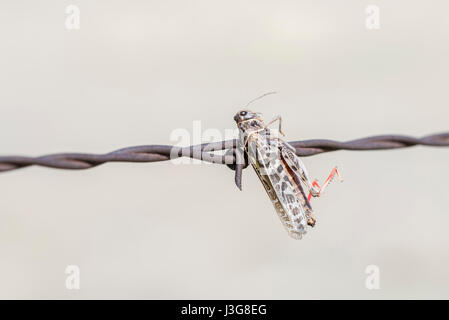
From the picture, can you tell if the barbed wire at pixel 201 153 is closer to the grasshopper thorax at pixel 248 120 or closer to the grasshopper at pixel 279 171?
the grasshopper at pixel 279 171

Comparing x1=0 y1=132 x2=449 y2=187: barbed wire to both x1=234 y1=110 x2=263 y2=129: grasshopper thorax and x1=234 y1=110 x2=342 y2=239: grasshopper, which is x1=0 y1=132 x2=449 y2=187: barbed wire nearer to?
x1=234 y1=110 x2=342 y2=239: grasshopper

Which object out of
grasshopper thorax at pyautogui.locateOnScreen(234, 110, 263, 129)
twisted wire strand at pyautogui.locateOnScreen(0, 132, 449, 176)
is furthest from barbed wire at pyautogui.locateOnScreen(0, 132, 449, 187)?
grasshopper thorax at pyautogui.locateOnScreen(234, 110, 263, 129)

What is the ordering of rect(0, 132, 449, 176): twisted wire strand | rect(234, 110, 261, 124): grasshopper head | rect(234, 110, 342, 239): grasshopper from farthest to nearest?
rect(234, 110, 261, 124): grasshopper head → rect(234, 110, 342, 239): grasshopper → rect(0, 132, 449, 176): twisted wire strand

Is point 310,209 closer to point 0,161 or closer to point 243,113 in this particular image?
point 243,113

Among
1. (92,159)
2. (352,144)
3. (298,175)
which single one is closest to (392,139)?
(352,144)

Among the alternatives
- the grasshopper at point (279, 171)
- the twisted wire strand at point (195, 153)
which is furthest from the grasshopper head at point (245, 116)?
the twisted wire strand at point (195, 153)
